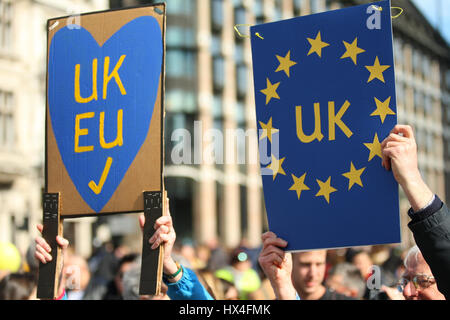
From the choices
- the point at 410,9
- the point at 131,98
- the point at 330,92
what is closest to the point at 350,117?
the point at 330,92

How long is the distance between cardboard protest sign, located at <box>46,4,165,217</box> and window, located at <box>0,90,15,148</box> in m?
20.9

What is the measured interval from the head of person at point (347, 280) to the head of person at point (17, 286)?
2.31 metres

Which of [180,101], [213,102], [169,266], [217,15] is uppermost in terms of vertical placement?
A: [217,15]

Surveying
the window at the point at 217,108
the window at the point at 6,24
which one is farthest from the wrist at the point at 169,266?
the window at the point at 217,108

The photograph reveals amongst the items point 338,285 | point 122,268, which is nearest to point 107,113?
point 338,285

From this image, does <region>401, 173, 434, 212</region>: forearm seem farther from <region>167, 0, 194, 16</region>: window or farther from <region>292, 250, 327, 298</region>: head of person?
<region>167, 0, 194, 16</region>: window

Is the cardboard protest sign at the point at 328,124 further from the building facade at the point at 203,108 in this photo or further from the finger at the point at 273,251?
the building facade at the point at 203,108

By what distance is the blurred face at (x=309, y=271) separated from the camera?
4.64 meters

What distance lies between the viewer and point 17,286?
5.34 m

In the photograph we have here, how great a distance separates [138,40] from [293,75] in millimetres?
731

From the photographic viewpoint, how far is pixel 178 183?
38125 mm

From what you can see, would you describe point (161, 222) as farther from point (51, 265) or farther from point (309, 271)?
point (309, 271)

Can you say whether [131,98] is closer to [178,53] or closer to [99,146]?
[99,146]

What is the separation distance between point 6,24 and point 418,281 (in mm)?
22786
